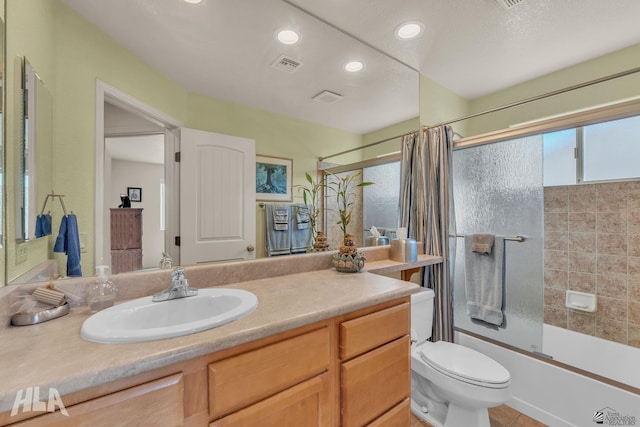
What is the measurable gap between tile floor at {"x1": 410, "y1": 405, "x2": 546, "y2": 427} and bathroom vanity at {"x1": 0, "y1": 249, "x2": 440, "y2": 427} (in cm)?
73

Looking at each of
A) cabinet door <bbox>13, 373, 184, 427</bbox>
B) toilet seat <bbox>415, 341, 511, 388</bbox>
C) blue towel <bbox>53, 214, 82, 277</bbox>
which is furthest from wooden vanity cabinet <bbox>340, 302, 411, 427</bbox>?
blue towel <bbox>53, 214, 82, 277</bbox>

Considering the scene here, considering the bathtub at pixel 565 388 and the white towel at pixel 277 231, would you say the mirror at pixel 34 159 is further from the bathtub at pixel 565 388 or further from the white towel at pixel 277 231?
the bathtub at pixel 565 388

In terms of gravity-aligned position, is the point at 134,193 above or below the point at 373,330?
above

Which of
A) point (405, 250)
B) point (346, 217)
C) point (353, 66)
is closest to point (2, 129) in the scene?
point (346, 217)

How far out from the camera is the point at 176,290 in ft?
3.14

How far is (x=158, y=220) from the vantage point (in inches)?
43.4

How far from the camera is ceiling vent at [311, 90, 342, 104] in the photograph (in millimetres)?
1510

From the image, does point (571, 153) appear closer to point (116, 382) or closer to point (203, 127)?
point (203, 127)

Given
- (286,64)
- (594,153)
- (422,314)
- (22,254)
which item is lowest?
(422,314)

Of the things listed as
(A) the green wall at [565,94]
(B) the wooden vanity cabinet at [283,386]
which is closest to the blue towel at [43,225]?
(B) the wooden vanity cabinet at [283,386]

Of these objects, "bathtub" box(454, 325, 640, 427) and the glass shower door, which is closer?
"bathtub" box(454, 325, 640, 427)

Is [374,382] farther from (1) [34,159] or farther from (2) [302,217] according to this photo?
(1) [34,159]

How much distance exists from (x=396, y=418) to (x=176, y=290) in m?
1.07

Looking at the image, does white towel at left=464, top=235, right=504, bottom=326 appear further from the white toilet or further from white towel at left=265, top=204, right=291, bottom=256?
white towel at left=265, top=204, right=291, bottom=256
